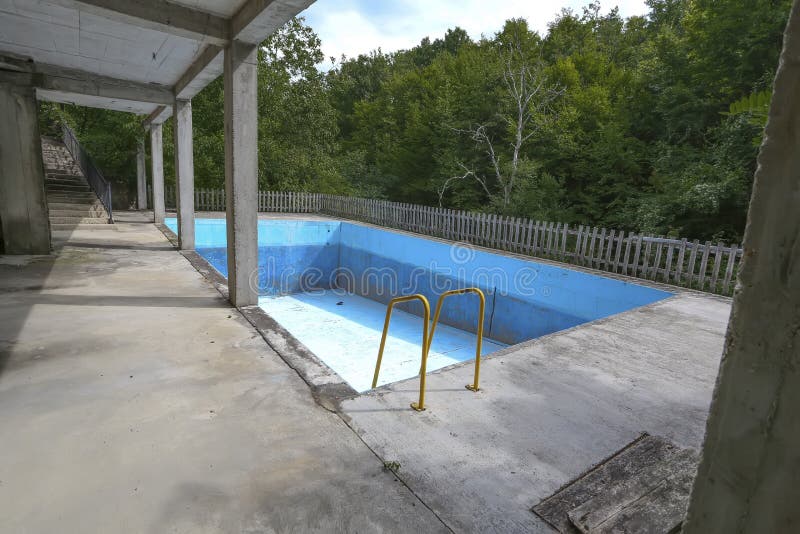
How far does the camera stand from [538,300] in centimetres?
954

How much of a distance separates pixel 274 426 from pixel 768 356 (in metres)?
2.80

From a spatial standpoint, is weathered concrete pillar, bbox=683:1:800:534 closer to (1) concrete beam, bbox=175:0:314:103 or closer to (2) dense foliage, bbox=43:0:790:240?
(1) concrete beam, bbox=175:0:314:103

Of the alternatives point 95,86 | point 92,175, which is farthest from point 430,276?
point 92,175

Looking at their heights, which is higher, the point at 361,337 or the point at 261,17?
the point at 261,17

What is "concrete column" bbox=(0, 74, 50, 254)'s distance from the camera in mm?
7387

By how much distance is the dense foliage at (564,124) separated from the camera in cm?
1314

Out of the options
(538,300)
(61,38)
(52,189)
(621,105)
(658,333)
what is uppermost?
(621,105)

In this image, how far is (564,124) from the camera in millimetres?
17984

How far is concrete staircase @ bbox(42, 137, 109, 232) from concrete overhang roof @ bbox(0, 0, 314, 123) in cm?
349

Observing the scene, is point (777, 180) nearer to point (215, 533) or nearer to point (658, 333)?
point (215, 533)

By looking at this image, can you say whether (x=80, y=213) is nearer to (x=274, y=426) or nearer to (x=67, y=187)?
(x=67, y=187)

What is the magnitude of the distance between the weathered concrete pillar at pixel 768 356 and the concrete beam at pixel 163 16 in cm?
578

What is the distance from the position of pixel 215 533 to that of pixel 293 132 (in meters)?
22.7

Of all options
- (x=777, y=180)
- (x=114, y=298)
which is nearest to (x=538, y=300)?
(x=114, y=298)
